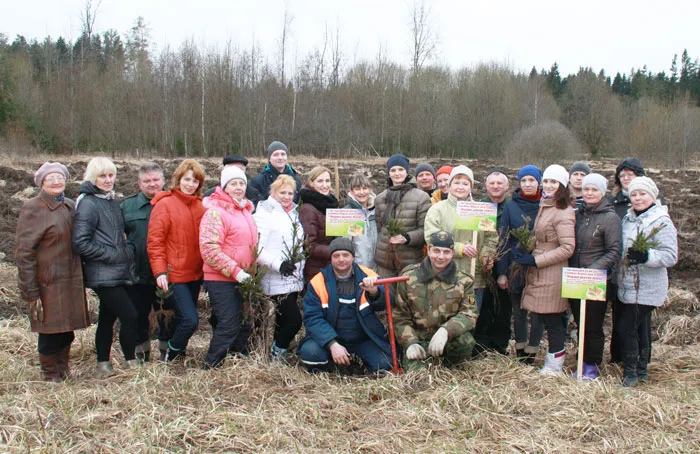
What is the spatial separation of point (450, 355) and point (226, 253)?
78.2 inches

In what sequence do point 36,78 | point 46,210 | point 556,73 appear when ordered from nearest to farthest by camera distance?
point 46,210 < point 36,78 < point 556,73

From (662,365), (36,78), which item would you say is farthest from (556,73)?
(662,365)

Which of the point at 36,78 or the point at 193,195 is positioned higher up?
the point at 36,78

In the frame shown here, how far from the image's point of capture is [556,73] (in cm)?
7188

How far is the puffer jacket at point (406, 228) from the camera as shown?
5156 millimetres

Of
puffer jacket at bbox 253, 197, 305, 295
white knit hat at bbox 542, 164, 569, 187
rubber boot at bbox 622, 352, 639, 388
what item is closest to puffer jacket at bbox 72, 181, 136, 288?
puffer jacket at bbox 253, 197, 305, 295

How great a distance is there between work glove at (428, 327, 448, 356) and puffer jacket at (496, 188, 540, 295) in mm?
912

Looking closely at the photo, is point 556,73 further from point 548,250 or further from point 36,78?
point 548,250

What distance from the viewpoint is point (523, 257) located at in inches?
184

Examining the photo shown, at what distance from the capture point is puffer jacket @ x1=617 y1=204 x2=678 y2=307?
4418 mm

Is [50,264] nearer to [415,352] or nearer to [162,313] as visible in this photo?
[162,313]

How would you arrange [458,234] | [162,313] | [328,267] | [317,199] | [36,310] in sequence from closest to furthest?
[36,310], [328,267], [162,313], [458,234], [317,199]

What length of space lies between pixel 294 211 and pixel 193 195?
889 millimetres

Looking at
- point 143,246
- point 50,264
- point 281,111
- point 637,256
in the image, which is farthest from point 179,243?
point 281,111
